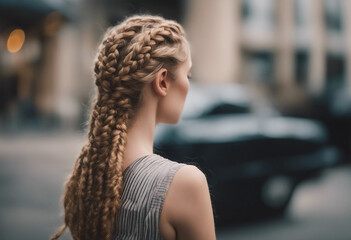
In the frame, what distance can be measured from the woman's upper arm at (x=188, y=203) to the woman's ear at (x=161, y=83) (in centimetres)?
33

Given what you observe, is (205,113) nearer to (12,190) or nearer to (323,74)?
(12,190)

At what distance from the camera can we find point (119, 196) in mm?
1370

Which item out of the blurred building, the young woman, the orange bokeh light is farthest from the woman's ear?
the orange bokeh light

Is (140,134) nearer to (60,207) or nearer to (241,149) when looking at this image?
(241,149)

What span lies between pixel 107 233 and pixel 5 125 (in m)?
14.4

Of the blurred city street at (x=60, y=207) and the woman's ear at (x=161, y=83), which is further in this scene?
the blurred city street at (x=60, y=207)

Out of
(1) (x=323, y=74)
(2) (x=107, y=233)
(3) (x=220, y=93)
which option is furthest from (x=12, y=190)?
(1) (x=323, y=74)

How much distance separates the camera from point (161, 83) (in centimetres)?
143

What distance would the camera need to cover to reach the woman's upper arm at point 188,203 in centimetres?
123

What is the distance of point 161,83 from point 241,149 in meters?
4.24

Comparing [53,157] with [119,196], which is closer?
[119,196]

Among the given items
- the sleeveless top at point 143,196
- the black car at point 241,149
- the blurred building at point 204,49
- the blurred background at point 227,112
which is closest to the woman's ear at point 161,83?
the sleeveless top at point 143,196

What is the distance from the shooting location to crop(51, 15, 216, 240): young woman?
1.27m

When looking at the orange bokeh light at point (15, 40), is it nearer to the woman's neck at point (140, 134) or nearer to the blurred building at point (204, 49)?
the blurred building at point (204, 49)
